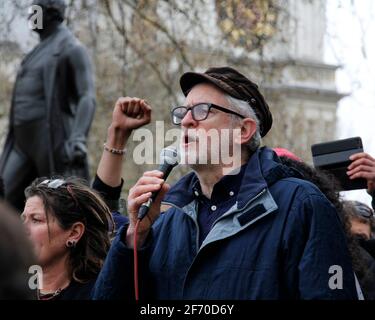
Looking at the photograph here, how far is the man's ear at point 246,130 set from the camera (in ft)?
11.8

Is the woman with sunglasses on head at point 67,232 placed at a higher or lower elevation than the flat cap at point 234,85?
lower

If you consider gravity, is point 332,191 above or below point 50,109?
below

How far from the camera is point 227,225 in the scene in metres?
3.29

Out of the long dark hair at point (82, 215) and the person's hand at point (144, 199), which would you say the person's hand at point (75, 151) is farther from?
the person's hand at point (144, 199)

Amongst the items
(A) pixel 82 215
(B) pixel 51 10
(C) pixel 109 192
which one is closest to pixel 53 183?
(A) pixel 82 215

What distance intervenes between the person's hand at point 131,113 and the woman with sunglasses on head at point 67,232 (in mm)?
329

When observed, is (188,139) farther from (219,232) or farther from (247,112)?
(219,232)

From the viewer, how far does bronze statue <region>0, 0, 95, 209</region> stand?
8.51 m

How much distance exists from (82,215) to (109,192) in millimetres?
422

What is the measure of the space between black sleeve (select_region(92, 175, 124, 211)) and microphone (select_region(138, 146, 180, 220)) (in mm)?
1034

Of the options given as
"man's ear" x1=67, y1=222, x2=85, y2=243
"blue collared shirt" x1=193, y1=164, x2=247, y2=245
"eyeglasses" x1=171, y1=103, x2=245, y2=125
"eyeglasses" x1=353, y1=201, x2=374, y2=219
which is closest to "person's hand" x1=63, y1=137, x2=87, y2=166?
"eyeglasses" x1=353, y1=201, x2=374, y2=219

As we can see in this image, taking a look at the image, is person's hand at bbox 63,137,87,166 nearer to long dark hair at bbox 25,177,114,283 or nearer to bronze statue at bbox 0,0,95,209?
bronze statue at bbox 0,0,95,209
